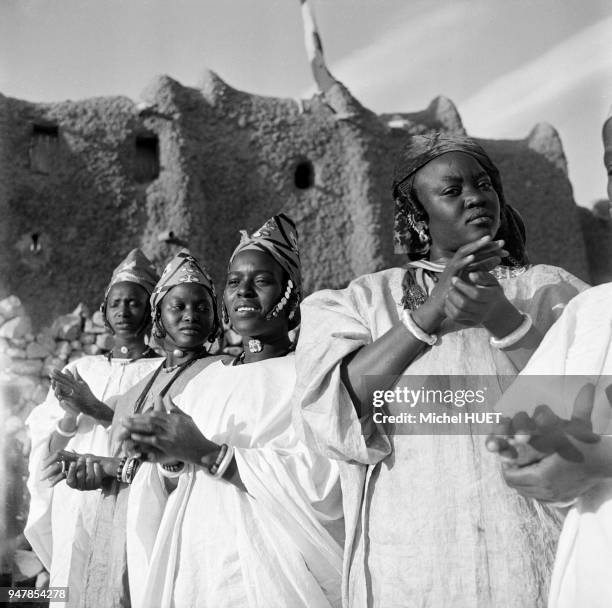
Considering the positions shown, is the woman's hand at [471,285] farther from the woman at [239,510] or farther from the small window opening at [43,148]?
the small window opening at [43,148]

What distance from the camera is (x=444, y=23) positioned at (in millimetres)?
3408

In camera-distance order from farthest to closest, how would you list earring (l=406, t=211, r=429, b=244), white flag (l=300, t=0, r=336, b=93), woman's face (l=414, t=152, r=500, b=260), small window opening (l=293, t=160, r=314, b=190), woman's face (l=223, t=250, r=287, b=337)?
small window opening (l=293, t=160, r=314, b=190) → white flag (l=300, t=0, r=336, b=93) → woman's face (l=223, t=250, r=287, b=337) → earring (l=406, t=211, r=429, b=244) → woman's face (l=414, t=152, r=500, b=260)

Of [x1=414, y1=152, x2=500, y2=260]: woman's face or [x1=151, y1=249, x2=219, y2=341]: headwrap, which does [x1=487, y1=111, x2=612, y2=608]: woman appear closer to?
[x1=414, y1=152, x2=500, y2=260]: woman's face

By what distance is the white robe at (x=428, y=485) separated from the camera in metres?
1.67

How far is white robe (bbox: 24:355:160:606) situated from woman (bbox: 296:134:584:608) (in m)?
1.74

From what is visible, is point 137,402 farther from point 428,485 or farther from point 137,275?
point 428,485

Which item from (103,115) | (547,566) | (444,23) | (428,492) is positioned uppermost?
(103,115)

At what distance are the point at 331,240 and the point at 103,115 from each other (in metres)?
3.84

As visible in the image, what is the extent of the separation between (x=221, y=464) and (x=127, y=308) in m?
1.68

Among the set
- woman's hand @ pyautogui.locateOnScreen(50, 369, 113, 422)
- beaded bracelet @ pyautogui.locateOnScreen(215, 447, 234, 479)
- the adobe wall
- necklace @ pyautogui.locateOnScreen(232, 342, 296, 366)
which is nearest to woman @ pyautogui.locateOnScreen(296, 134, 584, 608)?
beaded bracelet @ pyautogui.locateOnScreen(215, 447, 234, 479)

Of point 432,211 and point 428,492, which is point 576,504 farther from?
point 432,211

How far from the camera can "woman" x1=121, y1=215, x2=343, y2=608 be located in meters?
2.18

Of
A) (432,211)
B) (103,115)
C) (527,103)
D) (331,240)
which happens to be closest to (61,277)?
(103,115)

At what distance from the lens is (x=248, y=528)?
223 cm
